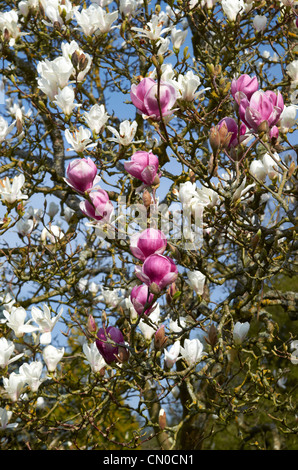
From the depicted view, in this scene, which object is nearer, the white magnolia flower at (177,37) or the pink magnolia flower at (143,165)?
the pink magnolia flower at (143,165)

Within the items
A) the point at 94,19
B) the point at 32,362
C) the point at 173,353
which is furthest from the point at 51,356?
the point at 94,19

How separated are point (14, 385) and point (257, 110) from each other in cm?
167

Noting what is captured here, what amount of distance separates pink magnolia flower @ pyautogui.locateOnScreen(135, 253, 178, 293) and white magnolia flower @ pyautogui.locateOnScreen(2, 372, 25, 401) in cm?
122

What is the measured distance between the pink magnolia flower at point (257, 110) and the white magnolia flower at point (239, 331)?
1.05 metres

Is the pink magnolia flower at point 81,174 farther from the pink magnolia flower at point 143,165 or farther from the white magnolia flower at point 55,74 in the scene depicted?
the white magnolia flower at point 55,74

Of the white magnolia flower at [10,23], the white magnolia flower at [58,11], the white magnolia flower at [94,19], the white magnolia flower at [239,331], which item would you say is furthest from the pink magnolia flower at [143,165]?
the white magnolia flower at [10,23]

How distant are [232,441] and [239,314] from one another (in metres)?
6.78

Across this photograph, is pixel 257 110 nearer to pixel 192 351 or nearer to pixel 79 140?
pixel 79 140

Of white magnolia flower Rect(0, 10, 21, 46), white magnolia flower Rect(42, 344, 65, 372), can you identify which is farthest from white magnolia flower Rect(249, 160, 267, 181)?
white magnolia flower Rect(0, 10, 21, 46)

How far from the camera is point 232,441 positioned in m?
9.39

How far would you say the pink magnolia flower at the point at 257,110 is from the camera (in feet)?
5.72
